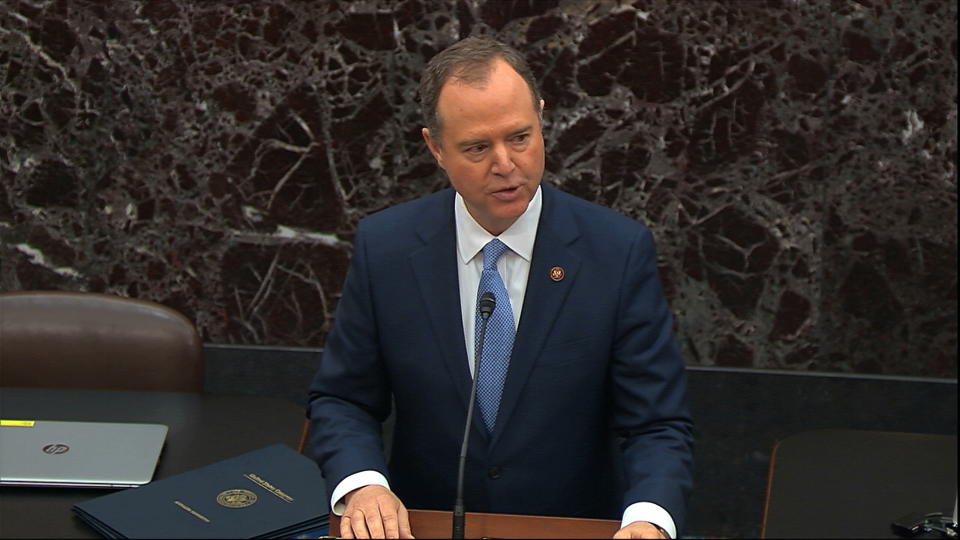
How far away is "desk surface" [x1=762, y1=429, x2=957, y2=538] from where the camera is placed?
6.85 ft

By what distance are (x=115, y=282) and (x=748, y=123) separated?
74.8 inches

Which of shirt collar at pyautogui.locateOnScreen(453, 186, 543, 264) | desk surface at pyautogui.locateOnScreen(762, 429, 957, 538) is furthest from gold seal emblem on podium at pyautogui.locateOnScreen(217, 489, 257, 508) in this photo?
desk surface at pyautogui.locateOnScreen(762, 429, 957, 538)

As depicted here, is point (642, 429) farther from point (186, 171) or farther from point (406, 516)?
point (186, 171)

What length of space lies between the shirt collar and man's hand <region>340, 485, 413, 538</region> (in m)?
0.47

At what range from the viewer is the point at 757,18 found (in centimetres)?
349

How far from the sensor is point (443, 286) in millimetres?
2279

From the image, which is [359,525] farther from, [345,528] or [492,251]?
[492,251]

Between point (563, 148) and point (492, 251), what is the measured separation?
4.54 ft

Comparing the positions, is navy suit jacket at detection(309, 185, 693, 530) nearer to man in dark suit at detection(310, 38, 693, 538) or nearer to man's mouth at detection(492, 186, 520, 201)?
man in dark suit at detection(310, 38, 693, 538)

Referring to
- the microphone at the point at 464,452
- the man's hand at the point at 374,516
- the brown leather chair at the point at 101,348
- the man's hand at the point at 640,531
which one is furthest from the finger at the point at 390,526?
the brown leather chair at the point at 101,348

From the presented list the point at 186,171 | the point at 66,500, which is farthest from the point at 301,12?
the point at 66,500

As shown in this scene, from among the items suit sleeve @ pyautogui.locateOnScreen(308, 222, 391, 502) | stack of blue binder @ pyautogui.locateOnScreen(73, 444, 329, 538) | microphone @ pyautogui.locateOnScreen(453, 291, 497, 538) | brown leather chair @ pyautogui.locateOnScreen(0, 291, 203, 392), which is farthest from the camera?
brown leather chair @ pyautogui.locateOnScreen(0, 291, 203, 392)

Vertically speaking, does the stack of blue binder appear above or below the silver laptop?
below

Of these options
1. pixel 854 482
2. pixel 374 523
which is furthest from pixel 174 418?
pixel 854 482
